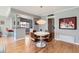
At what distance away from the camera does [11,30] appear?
3.50 meters

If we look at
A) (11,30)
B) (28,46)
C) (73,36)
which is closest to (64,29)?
(73,36)

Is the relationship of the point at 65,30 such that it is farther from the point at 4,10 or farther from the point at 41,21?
the point at 4,10

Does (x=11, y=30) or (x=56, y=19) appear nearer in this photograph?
(x=11, y=30)

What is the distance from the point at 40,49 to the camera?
3645 mm

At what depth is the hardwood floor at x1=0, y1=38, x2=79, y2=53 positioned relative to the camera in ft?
11.3

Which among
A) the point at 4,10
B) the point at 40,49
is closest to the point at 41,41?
the point at 40,49

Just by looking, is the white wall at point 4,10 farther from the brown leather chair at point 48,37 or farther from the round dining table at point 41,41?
the brown leather chair at point 48,37

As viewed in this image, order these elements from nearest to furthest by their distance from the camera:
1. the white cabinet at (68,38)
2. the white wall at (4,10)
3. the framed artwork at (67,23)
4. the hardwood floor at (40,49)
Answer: the white wall at (4,10) < the hardwood floor at (40,49) < the white cabinet at (68,38) < the framed artwork at (67,23)

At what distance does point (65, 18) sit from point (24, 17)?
62.4 inches

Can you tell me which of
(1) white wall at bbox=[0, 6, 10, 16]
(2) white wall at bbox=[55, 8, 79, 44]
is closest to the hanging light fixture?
(2) white wall at bbox=[55, 8, 79, 44]

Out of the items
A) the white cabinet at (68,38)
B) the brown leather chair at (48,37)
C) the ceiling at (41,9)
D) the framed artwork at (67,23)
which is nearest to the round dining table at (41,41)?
the brown leather chair at (48,37)

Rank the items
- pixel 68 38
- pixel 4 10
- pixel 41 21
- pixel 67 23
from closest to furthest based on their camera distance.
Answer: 1. pixel 4 10
2. pixel 41 21
3. pixel 68 38
4. pixel 67 23

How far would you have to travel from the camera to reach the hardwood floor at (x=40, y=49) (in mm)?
3441
